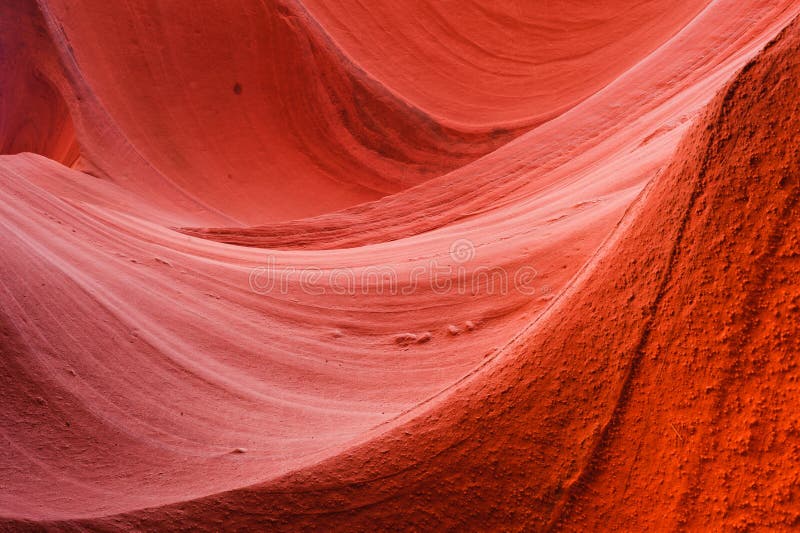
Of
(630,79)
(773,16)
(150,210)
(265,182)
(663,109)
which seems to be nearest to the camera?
(663,109)

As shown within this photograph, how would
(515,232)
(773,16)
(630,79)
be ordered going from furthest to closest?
(630,79) < (773,16) < (515,232)

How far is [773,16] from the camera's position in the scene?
367cm

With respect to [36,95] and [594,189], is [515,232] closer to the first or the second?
[594,189]

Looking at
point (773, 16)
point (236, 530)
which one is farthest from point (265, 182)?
point (236, 530)

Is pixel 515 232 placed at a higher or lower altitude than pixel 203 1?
lower

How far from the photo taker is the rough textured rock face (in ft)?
2.98

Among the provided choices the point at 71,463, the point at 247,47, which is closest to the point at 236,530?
the point at 71,463

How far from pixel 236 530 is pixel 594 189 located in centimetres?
191

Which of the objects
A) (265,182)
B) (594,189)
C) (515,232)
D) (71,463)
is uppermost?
(265,182)

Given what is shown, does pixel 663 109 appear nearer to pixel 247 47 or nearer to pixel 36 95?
pixel 247 47

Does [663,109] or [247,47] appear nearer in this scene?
[663,109]

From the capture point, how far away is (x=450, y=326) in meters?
2.07

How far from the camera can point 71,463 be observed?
1375 mm

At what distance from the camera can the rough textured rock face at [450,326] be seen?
2.98 feet
